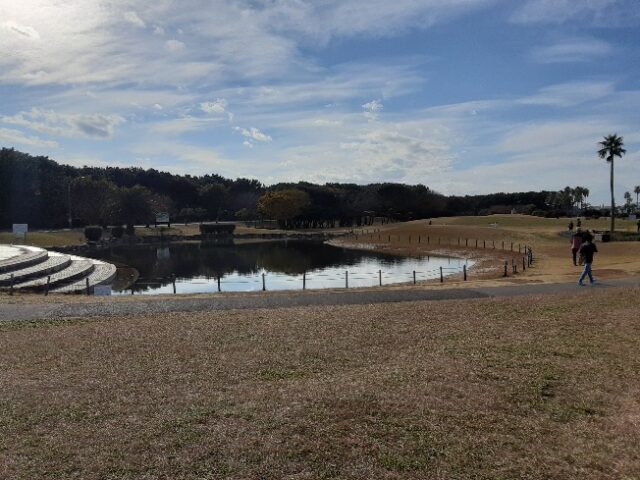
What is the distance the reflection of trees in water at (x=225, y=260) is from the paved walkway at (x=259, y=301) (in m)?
15.7

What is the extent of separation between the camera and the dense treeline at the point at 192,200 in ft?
304

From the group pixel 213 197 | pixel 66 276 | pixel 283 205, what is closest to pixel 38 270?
pixel 66 276

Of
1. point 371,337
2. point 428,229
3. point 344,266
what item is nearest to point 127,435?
point 371,337

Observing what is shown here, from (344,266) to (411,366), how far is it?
118ft

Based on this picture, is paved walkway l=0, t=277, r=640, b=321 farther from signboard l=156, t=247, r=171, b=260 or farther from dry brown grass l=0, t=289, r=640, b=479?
signboard l=156, t=247, r=171, b=260

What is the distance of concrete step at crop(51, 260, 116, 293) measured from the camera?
28.0m

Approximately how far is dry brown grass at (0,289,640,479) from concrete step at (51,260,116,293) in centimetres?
1516

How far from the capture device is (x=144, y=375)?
31.1ft

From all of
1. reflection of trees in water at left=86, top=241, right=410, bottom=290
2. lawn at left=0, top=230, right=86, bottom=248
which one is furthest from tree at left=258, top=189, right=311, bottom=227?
lawn at left=0, top=230, right=86, bottom=248

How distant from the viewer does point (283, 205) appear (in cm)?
10550

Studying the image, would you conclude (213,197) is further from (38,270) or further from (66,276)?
(38,270)

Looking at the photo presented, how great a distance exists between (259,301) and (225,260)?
3631 centimetres

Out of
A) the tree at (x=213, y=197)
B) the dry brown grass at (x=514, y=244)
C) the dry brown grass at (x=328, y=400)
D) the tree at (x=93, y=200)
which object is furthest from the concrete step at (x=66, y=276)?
the tree at (x=213, y=197)

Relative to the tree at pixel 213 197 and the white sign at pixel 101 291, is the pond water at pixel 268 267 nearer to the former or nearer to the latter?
the white sign at pixel 101 291
